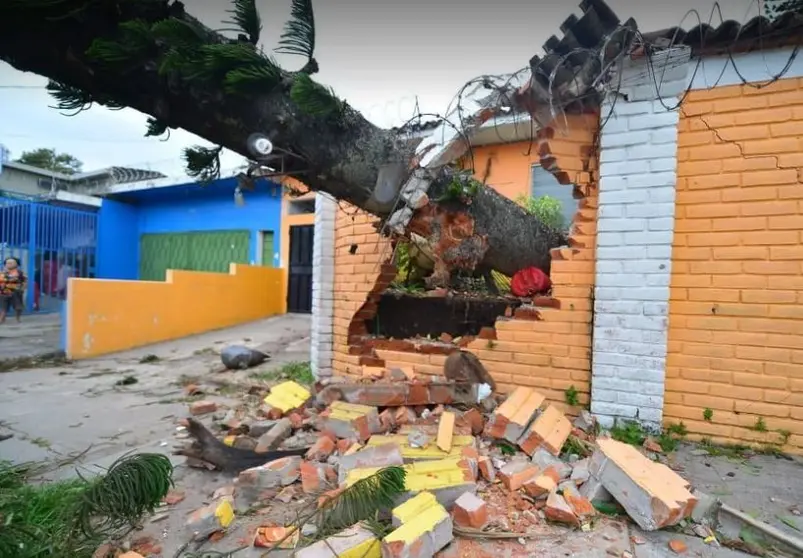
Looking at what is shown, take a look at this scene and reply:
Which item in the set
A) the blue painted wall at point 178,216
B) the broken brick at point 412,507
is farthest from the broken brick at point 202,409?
the blue painted wall at point 178,216

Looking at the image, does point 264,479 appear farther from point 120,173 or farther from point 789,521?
point 120,173

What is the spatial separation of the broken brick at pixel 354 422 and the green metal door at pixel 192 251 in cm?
1050

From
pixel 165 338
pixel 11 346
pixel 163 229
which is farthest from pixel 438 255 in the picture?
pixel 163 229

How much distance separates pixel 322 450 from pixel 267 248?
34.3 ft

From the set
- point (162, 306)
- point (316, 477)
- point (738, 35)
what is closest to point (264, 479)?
point (316, 477)

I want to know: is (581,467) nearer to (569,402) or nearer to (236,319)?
(569,402)

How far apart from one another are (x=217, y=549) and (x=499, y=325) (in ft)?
7.53

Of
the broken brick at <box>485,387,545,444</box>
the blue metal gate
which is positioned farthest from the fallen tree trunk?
the blue metal gate

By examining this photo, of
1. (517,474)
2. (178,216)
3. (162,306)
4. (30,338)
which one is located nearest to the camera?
(517,474)

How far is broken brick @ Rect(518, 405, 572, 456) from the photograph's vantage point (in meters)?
2.58

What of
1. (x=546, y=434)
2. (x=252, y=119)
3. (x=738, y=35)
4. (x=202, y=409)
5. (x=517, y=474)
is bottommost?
(x=202, y=409)

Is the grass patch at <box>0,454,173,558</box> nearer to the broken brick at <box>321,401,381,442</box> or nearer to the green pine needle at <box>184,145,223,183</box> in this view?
the broken brick at <box>321,401,381,442</box>

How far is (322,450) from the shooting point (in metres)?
2.80

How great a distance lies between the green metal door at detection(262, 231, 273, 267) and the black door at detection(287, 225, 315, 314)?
0.98 meters
